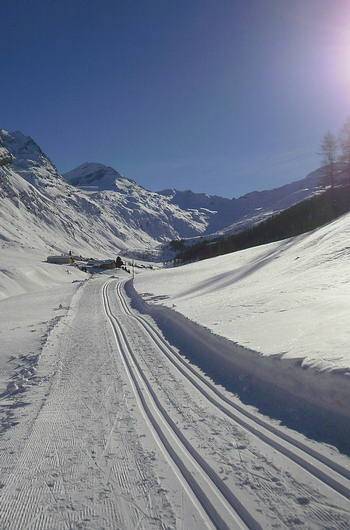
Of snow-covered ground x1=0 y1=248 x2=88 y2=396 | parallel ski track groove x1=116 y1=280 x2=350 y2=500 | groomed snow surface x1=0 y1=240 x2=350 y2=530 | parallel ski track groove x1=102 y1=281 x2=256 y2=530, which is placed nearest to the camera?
parallel ski track groove x1=102 y1=281 x2=256 y2=530

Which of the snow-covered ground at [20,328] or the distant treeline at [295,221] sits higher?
the distant treeline at [295,221]

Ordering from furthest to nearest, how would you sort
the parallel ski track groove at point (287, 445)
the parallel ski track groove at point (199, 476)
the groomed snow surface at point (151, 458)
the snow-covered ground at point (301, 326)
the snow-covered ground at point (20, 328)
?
the snow-covered ground at point (20, 328)
the snow-covered ground at point (301, 326)
the parallel ski track groove at point (287, 445)
the groomed snow surface at point (151, 458)
the parallel ski track groove at point (199, 476)

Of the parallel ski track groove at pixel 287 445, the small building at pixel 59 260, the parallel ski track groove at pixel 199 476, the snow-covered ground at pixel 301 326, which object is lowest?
the parallel ski track groove at pixel 199 476

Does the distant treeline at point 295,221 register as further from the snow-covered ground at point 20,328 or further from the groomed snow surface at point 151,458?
the groomed snow surface at point 151,458

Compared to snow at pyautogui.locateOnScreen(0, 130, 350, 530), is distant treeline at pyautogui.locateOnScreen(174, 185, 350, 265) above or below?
above

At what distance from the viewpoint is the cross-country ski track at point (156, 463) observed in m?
3.87

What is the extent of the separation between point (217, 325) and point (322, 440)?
24.3ft

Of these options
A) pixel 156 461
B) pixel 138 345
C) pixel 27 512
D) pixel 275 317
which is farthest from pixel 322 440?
pixel 138 345

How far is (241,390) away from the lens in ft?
24.9

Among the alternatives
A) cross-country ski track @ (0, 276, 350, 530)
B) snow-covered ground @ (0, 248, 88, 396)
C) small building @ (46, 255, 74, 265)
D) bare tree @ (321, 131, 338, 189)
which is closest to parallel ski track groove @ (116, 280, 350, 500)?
cross-country ski track @ (0, 276, 350, 530)

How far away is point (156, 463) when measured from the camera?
4.93m

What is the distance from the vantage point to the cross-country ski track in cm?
387

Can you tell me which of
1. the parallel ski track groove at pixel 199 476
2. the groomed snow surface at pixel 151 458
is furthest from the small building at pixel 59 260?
the parallel ski track groove at pixel 199 476

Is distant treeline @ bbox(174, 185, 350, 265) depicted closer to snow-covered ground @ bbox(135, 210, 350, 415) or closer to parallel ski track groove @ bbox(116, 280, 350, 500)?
snow-covered ground @ bbox(135, 210, 350, 415)
